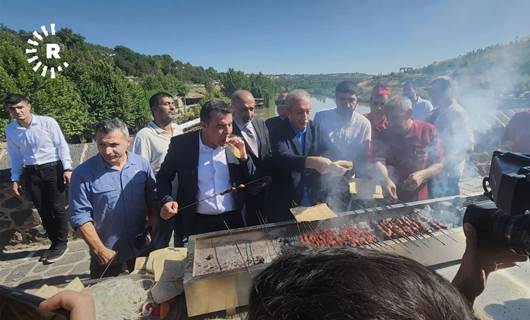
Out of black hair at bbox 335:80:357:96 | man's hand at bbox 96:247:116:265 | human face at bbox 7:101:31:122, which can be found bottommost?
man's hand at bbox 96:247:116:265

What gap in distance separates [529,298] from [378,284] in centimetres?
264

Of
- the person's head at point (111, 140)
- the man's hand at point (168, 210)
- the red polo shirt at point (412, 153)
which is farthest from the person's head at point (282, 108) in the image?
the person's head at point (111, 140)

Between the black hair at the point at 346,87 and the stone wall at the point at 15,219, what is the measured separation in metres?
5.59

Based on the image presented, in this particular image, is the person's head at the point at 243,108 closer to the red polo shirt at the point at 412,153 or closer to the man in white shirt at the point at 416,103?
the red polo shirt at the point at 412,153

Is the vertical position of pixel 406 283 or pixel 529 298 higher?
pixel 406 283

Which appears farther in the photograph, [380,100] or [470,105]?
[470,105]

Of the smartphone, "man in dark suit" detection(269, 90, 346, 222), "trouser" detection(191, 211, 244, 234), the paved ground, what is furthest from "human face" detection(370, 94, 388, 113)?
the paved ground

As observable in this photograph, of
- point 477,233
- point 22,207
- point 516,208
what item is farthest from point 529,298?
point 22,207

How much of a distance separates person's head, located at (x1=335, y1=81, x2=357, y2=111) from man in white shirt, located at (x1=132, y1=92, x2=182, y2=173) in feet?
8.06

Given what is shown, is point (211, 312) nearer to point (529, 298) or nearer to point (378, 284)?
point (378, 284)

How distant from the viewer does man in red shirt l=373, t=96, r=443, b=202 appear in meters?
3.60

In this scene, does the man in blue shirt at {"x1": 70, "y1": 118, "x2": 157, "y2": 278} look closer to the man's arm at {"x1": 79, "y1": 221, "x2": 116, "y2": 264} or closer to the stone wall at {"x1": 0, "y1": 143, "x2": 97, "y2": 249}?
the man's arm at {"x1": 79, "y1": 221, "x2": 116, "y2": 264}

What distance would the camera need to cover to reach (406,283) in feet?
1.84

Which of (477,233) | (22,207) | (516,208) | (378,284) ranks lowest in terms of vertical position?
(22,207)
